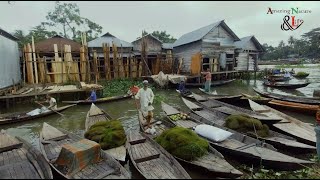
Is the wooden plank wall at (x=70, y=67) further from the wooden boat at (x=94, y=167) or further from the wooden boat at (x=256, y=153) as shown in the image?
the wooden boat at (x=256, y=153)

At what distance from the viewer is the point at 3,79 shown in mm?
15281

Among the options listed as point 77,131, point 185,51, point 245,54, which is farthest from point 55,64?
point 245,54

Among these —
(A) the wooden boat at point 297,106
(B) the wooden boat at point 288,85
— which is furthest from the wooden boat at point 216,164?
(B) the wooden boat at point 288,85

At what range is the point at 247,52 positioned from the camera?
27250 mm

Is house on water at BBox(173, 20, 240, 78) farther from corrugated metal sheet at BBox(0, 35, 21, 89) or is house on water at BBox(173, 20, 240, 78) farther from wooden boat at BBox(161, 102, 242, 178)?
wooden boat at BBox(161, 102, 242, 178)

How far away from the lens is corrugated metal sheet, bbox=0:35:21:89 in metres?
15.3

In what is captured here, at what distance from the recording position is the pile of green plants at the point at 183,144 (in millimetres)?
6195

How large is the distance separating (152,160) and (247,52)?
24.2 m

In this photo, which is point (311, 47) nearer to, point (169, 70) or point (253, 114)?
point (169, 70)

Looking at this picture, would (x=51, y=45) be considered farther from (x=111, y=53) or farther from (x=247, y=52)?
(x=247, y=52)

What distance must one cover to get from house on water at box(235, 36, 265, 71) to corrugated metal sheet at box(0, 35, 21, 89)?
21697 mm

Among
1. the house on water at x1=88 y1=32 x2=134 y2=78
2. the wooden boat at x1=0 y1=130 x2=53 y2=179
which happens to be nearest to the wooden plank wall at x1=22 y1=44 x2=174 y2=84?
the house on water at x1=88 y1=32 x2=134 y2=78

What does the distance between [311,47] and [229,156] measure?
186ft

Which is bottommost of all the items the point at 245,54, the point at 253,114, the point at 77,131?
the point at 77,131
